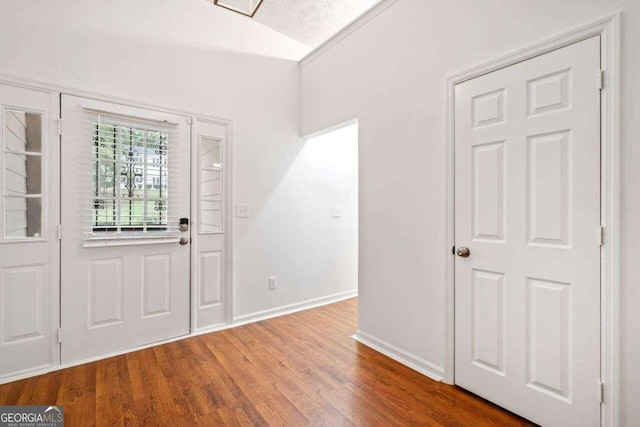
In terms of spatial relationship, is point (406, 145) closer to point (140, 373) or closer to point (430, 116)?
point (430, 116)

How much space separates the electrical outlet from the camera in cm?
318

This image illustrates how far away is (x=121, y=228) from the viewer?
2.54 meters

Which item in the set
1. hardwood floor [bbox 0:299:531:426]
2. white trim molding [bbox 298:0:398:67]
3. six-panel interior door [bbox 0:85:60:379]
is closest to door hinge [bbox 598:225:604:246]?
hardwood floor [bbox 0:299:531:426]

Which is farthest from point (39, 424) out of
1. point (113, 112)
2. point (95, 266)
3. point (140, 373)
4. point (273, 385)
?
point (113, 112)

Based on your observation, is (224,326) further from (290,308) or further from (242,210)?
(242,210)

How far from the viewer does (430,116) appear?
87.0 inches

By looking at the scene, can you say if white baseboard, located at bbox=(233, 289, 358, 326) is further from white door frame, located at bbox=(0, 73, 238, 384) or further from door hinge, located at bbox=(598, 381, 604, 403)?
door hinge, located at bbox=(598, 381, 604, 403)

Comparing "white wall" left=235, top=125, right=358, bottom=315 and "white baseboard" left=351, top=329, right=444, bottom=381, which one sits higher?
"white wall" left=235, top=125, right=358, bottom=315

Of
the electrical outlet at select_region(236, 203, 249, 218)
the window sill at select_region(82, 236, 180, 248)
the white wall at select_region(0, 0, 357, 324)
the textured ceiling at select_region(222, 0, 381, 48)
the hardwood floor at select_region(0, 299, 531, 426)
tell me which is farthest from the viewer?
the electrical outlet at select_region(236, 203, 249, 218)

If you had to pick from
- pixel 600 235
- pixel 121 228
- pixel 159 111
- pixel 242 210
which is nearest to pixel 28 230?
pixel 121 228

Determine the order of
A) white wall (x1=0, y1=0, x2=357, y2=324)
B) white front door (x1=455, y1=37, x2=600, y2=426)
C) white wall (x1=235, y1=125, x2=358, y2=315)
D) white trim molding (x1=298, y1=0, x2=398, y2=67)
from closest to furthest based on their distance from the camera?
white front door (x1=455, y1=37, x2=600, y2=426), white wall (x1=0, y1=0, x2=357, y2=324), white trim molding (x1=298, y1=0, x2=398, y2=67), white wall (x1=235, y1=125, x2=358, y2=315)

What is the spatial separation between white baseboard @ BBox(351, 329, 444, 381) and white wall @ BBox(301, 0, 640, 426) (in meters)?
0.04

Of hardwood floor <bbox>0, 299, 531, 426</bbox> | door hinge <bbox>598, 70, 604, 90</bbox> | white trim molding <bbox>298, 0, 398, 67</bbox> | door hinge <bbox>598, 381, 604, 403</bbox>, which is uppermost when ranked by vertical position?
white trim molding <bbox>298, 0, 398, 67</bbox>

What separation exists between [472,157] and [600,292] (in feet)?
3.23
